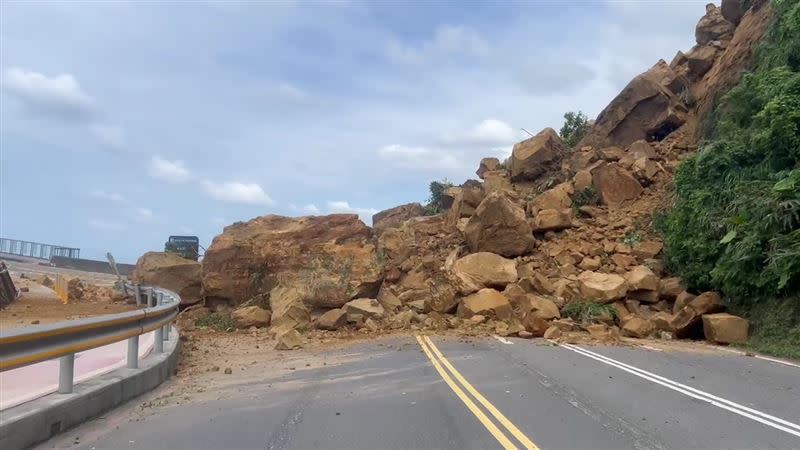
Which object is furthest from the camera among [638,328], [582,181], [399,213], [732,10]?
[399,213]

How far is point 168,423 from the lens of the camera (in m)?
8.11

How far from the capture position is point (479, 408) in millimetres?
8758

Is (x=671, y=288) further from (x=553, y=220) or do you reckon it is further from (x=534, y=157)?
(x=534, y=157)

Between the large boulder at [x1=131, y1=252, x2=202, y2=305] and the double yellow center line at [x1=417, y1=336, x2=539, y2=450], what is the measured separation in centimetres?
1484

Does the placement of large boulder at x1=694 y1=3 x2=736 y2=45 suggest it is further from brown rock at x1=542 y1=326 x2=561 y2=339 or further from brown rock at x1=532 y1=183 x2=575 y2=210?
brown rock at x1=542 y1=326 x2=561 y2=339

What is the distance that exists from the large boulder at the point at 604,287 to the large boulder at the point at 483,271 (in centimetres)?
227

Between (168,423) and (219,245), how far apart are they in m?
18.2

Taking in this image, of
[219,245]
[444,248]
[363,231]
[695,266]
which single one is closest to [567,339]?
[695,266]

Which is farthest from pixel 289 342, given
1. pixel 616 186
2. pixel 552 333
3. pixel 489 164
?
pixel 489 164

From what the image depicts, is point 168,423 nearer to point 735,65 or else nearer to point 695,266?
point 695,266

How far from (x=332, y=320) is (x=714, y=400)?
500 inches

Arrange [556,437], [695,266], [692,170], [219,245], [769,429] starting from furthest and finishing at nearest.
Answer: [219,245] < [692,170] < [695,266] < [769,429] < [556,437]

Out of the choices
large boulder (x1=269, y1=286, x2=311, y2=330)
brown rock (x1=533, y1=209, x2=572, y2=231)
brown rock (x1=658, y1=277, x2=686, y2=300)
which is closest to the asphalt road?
brown rock (x1=658, y1=277, x2=686, y2=300)

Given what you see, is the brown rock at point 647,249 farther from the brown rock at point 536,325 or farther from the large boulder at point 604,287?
the brown rock at point 536,325
